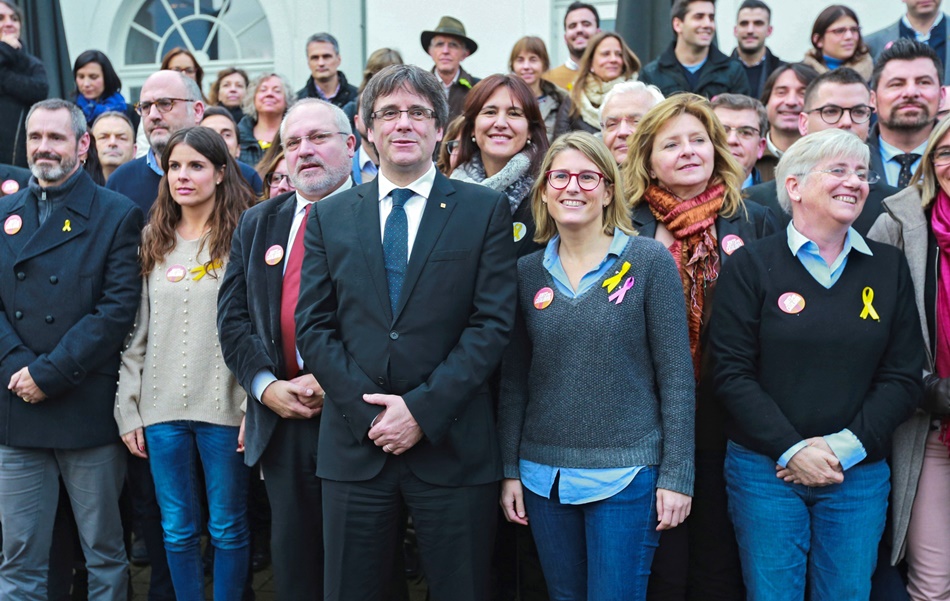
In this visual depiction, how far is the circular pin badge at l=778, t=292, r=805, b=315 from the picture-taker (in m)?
3.11

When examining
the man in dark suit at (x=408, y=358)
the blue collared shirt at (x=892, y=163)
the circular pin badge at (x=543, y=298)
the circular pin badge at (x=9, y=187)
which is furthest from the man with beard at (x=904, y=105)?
the circular pin badge at (x=9, y=187)

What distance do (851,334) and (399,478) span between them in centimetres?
156

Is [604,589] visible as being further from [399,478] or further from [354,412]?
[354,412]

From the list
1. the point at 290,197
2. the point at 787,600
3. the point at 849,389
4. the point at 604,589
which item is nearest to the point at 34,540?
the point at 290,197

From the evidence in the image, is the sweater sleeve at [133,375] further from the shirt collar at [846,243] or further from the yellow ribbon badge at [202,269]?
the shirt collar at [846,243]

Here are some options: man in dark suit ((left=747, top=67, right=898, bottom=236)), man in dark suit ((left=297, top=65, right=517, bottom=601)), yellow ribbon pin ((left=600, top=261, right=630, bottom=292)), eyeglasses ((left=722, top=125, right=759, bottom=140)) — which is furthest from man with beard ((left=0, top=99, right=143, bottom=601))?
man in dark suit ((left=747, top=67, right=898, bottom=236))

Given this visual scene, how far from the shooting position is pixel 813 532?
313 cm

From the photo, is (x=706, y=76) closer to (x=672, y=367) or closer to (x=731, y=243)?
(x=731, y=243)

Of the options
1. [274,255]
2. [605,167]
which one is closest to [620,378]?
[605,167]

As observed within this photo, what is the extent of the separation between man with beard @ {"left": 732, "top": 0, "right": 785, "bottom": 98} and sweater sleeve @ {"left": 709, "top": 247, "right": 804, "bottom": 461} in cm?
365

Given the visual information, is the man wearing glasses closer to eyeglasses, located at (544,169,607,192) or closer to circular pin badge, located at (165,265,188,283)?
circular pin badge, located at (165,265,188,283)

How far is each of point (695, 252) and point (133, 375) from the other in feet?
7.87

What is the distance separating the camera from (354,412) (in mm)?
3006

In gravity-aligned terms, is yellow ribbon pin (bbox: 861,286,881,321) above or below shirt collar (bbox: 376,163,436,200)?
below
